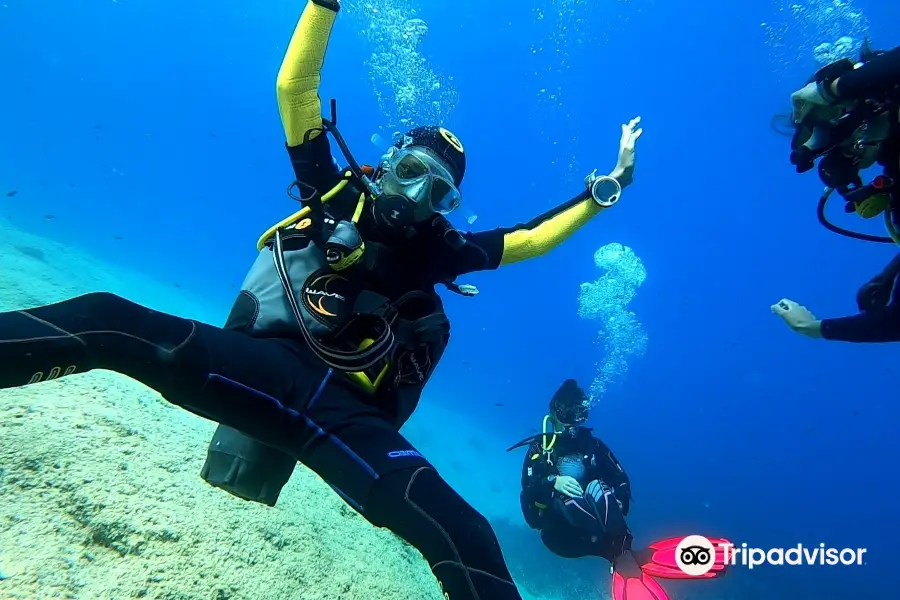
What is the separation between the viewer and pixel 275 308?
248 cm

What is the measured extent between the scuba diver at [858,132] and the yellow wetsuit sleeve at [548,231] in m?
1.41

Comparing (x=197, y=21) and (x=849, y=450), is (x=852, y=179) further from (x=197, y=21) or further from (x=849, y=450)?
(x=197, y=21)

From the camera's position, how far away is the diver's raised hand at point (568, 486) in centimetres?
639

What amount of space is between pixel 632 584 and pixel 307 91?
6.37 m

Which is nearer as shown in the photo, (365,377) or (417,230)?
(365,377)

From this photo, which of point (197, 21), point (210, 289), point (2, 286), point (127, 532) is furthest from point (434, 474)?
point (197, 21)

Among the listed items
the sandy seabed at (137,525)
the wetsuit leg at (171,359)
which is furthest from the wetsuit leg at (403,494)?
the sandy seabed at (137,525)

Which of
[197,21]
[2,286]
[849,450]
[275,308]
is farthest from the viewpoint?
[197,21]

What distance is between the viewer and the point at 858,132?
2.98 meters

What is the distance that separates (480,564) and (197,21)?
122 m

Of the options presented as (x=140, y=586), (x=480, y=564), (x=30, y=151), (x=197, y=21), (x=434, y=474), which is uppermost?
(x=197, y=21)

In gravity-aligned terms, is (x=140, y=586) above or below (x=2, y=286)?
below

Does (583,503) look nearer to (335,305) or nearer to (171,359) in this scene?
(335,305)

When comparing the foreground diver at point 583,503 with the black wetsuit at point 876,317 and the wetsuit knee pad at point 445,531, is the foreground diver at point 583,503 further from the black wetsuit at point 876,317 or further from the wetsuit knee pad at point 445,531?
the wetsuit knee pad at point 445,531
